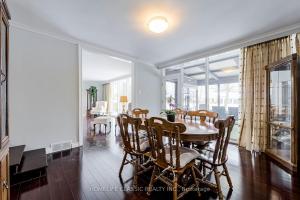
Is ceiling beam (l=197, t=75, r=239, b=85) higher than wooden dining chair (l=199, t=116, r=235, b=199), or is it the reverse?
ceiling beam (l=197, t=75, r=239, b=85)

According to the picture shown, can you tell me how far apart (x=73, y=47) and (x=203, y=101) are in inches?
148

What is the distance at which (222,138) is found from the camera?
5.39 ft

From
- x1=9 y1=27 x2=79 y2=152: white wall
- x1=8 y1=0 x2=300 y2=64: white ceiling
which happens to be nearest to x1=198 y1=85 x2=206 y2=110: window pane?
x1=8 y1=0 x2=300 y2=64: white ceiling

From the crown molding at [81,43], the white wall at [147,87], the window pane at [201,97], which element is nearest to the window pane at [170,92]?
the white wall at [147,87]

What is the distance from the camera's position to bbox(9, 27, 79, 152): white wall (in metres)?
2.79

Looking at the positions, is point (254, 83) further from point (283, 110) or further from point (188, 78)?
point (188, 78)

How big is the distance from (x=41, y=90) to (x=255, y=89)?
450 centimetres

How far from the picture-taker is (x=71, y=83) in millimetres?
3443

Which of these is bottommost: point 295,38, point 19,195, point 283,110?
point 19,195

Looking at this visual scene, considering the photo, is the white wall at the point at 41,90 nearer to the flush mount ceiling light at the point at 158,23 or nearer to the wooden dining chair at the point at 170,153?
the flush mount ceiling light at the point at 158,23

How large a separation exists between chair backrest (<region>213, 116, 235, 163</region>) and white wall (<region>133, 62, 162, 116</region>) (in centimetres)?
341

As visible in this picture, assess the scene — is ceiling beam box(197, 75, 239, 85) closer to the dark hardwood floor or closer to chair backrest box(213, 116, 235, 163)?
the dark hardwood floor

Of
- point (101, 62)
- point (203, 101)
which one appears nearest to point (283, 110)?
point (203, 101)

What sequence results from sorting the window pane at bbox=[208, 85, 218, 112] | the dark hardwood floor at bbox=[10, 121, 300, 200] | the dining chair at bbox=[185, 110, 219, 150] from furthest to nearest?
the window pane at bbox=[208, 85, 218, 112] → the dining chair at bbox=[185, 110, 219, 150] → the dark hardwood floor at bbox=[10, 121, 300, 200]
